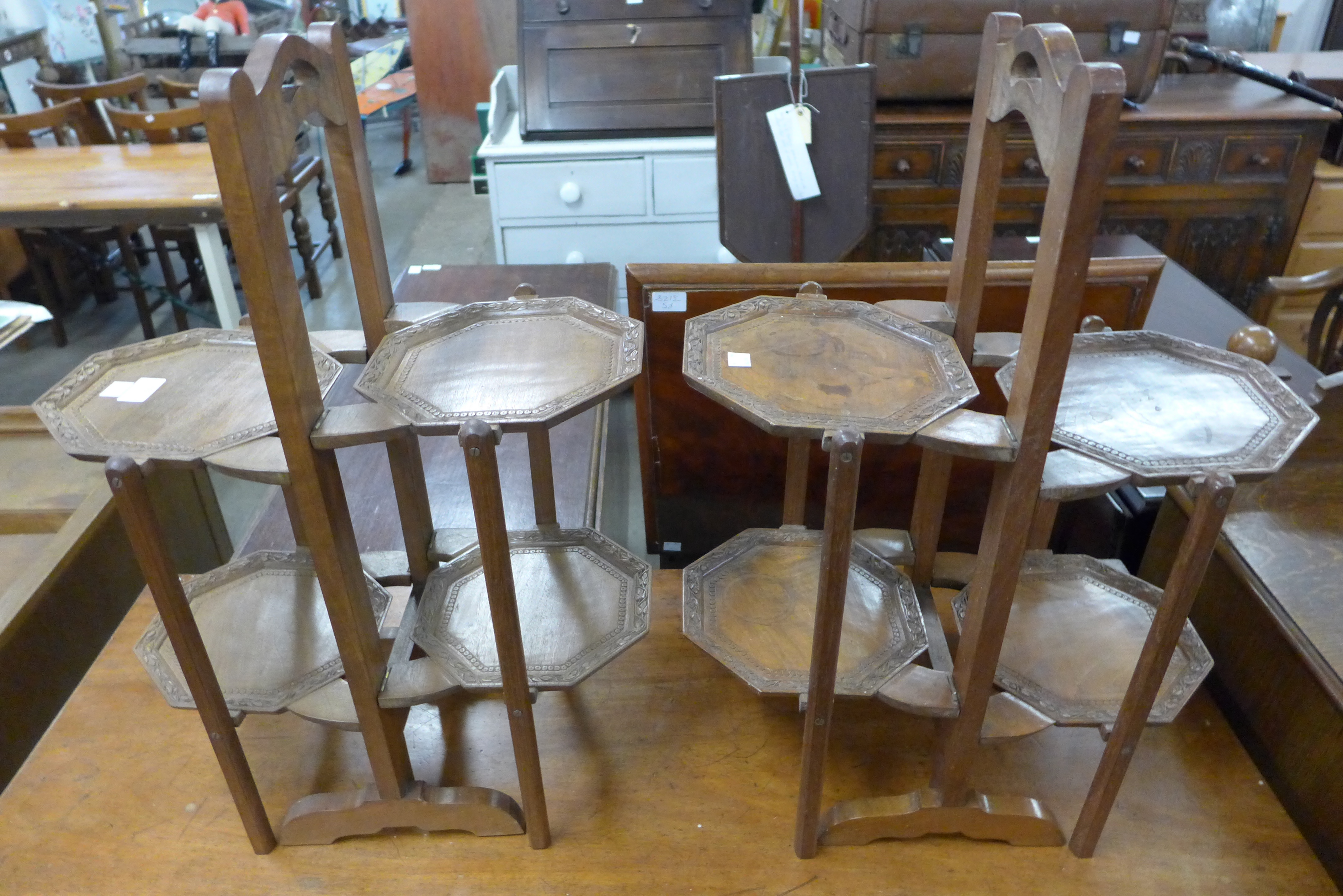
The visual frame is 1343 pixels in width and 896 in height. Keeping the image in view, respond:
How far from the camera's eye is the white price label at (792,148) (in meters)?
1.84

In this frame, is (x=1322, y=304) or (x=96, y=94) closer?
(x=1322, y=304)

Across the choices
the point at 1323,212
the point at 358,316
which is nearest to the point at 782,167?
the point at 1323,212

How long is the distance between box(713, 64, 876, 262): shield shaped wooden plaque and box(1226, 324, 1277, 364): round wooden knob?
968mm

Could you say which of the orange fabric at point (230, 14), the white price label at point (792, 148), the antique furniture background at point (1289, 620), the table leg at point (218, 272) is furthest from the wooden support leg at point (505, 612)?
the orange fabric at point (230, 14)

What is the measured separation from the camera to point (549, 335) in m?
1.01

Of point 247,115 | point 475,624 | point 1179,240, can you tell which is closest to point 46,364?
point 475,624

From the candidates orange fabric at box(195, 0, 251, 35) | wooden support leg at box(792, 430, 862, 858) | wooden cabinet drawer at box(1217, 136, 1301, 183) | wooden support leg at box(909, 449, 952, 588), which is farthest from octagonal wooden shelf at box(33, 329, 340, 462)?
orange fabric at box(195, 0, 251, 35)

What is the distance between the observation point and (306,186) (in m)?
3.53

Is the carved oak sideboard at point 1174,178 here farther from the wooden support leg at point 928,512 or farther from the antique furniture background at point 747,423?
the wooden support leg at point 928,512

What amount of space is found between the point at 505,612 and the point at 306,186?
10.4 feet

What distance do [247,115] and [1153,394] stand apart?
0.91 m

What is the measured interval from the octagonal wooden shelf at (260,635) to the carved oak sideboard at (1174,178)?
1786 millimetres

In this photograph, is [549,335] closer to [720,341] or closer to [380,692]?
[720,341]

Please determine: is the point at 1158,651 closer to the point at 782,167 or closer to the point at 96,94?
the point at 782,167
